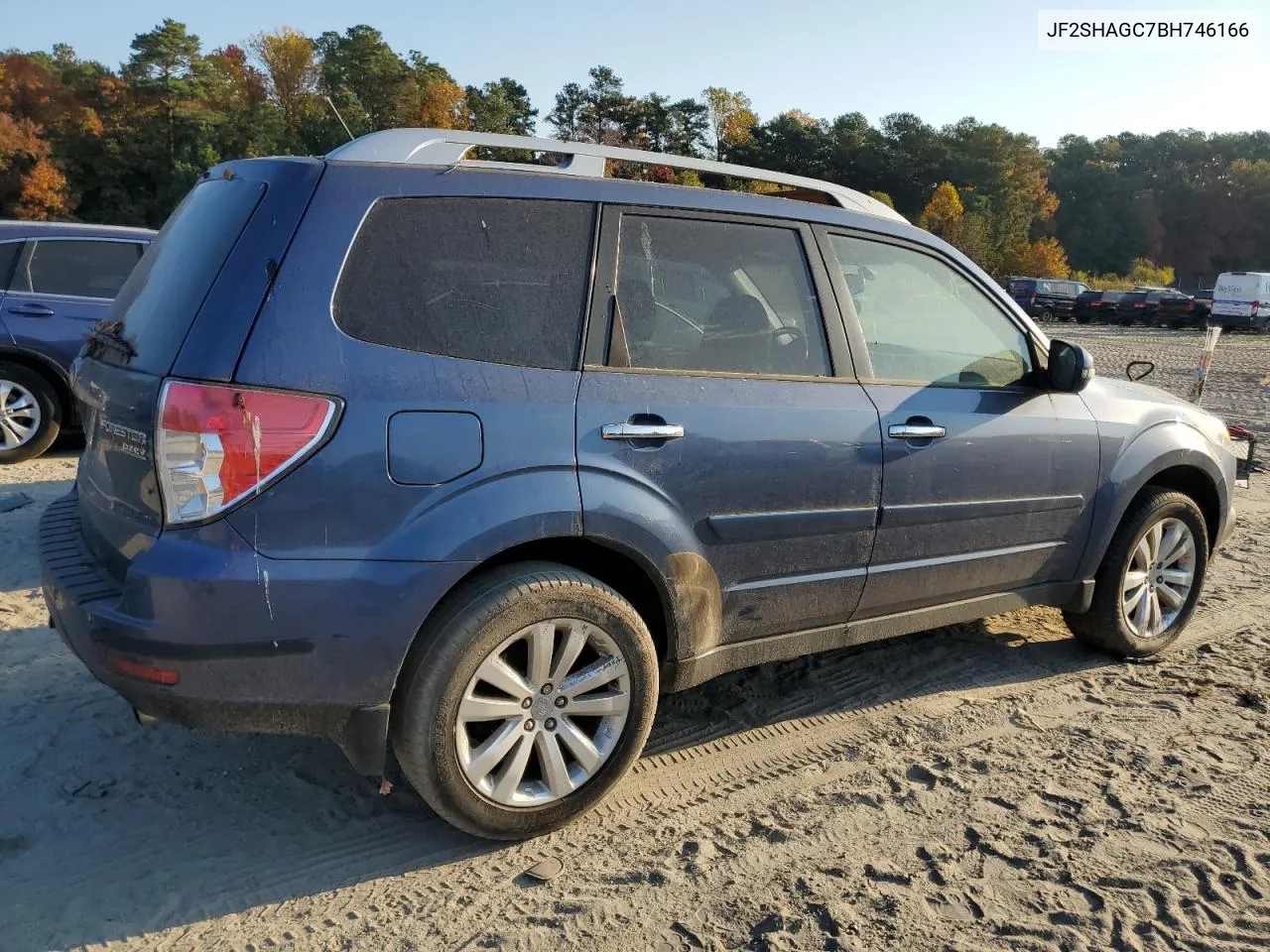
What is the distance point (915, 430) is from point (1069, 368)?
2.91 ft

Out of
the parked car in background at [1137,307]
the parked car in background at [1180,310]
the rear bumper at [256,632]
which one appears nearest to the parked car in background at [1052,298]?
the parked car in background at [1137,307]

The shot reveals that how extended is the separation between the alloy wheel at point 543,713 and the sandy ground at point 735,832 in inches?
9.0

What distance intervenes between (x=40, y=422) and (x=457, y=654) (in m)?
6.15

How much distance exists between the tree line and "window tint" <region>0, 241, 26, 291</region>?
34782 mm

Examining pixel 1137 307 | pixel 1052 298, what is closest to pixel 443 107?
pixel 1052 298

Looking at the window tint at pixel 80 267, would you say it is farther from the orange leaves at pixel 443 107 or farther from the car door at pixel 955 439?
the orange leaves at pixel 443 107

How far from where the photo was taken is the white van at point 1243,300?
34.4 meters

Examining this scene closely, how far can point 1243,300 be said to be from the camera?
114ft

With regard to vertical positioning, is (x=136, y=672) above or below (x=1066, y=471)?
below

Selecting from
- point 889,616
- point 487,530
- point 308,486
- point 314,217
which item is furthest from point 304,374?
point 889,616

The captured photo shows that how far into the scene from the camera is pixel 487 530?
2699 millimetres

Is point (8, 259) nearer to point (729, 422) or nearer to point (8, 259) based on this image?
point (8, 259)

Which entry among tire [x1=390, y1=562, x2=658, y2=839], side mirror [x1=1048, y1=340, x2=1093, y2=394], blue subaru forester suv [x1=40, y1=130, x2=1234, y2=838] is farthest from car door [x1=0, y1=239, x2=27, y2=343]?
side mirror [x1=1048, y1=340, x2=1093, y2=394]

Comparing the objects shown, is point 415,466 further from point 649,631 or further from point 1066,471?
point 1066,471
